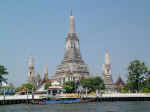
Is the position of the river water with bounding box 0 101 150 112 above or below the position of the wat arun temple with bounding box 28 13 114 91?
below

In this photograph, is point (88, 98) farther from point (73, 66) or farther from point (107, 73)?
point (107, 73)

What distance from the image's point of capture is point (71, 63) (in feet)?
442

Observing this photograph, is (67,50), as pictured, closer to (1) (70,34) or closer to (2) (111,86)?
(1) (70,34)

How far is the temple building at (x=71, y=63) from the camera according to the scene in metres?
131

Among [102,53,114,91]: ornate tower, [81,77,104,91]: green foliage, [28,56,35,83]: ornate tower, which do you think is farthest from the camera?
[28,56,35,83]: ornate tower

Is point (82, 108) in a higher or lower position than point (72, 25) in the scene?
lower

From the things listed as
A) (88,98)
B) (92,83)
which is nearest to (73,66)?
(92,83)

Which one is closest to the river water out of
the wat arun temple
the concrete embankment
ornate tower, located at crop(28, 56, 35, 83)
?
the concrete embankment

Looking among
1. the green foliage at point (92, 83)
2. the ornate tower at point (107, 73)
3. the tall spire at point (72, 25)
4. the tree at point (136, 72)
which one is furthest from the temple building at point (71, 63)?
the tree at point (136, 72)

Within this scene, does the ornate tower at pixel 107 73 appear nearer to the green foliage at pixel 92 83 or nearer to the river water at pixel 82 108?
the green foliage at pixel 92 83

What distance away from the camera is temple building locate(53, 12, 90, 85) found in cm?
13088

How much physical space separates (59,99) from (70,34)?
66051 mm

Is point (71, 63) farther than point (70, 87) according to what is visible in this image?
Yes

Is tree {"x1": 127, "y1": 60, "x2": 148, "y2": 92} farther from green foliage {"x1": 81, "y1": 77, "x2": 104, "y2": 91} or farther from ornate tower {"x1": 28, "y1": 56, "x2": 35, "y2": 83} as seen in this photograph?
ornate tower {"x1": 28, "y1": 56, "x2": 35, "y2": 83}
